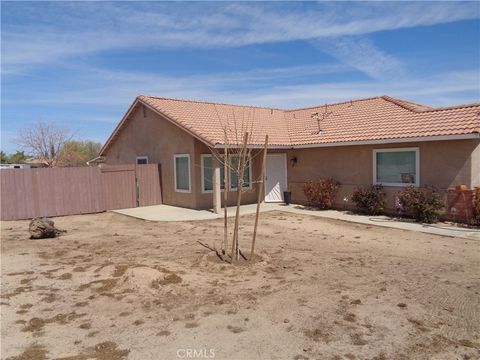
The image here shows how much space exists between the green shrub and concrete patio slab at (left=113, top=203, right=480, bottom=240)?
608 mm

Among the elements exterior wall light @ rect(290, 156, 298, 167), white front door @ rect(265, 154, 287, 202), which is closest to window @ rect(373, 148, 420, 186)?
exterior wall light @ rect(290, 156, 298, 167)

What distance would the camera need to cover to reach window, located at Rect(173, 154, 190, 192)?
666 inches

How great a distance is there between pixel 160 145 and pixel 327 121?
7915 mm

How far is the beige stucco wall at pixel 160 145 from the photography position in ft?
55.4

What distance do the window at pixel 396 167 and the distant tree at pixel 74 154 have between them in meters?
28.8

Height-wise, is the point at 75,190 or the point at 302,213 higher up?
the point at 75,190

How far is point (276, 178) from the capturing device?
18.7 metres

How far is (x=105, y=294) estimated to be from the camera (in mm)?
6227

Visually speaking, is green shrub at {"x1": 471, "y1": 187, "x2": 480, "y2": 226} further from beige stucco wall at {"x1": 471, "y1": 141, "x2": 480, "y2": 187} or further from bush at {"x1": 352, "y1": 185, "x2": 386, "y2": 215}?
bush at {"x1": 352, "y1": 185, "x2": 386, "y2": 215}

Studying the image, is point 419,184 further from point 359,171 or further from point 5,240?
point 5,240

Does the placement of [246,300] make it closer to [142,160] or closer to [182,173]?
[182,173]

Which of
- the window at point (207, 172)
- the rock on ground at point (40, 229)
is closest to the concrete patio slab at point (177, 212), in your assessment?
the window at point (207, 172)

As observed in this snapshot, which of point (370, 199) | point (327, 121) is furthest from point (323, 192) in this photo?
point (327, 121)

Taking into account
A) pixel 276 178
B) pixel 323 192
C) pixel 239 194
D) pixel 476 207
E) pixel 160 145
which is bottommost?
pixel 476 207
